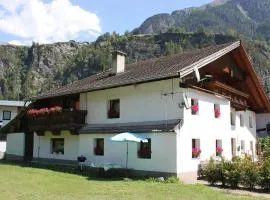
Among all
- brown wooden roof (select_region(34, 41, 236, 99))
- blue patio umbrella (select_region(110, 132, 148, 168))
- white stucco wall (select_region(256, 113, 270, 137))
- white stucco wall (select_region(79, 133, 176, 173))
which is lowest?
white stucco wall (select_region(79, 133, 176, 173))

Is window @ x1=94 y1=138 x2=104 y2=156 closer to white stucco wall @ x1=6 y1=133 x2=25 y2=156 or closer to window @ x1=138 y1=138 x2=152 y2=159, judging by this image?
window @ x1=138 y1=138 x2=152 y2=159

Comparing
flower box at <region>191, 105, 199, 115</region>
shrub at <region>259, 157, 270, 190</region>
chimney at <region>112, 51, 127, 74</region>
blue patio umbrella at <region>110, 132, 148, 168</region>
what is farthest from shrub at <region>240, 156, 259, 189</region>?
chimney at <region>112, 51, 127, 74</region>

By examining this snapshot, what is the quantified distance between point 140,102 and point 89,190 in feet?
26.5

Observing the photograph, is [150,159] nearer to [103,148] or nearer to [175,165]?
[175,165]

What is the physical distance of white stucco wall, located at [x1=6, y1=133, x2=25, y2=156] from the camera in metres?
32.9

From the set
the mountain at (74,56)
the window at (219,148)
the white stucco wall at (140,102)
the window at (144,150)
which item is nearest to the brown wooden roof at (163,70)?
the white stucco wall at (140,102)

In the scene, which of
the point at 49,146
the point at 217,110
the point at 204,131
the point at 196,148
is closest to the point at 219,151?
the point at 204,131

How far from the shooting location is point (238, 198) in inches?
579

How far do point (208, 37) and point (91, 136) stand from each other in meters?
142

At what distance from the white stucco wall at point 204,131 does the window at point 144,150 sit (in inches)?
75.2

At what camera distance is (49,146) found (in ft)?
97.1

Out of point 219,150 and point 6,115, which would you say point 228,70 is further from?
point 6,115

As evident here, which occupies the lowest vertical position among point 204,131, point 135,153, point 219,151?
point 135,153

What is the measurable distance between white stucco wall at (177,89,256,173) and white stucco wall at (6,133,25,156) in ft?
52.3
